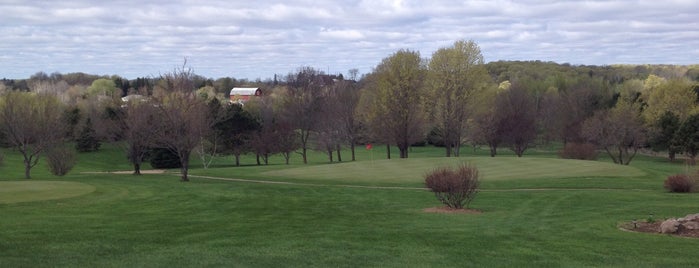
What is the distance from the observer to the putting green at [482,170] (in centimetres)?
3747

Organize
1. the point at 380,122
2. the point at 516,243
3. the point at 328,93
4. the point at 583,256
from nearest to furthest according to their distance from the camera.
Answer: the point at 583,256 < the point at 516,243 < the point at 380,122 < the point at 328,93

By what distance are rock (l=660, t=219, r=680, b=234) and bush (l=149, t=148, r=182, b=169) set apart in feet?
160

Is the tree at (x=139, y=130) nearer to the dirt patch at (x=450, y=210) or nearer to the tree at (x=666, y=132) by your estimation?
the dirt patch at (x=450, y=210)

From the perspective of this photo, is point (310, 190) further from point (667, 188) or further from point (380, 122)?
point (380, 122)

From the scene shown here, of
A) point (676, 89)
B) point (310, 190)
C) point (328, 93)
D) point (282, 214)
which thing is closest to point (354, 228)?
point (282, 214)

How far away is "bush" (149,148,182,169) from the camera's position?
A: 5872 cm

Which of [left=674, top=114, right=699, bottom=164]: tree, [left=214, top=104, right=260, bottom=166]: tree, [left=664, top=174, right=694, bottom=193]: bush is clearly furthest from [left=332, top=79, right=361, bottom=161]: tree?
[left=664, top=174, right=694, bottom=193]: bush

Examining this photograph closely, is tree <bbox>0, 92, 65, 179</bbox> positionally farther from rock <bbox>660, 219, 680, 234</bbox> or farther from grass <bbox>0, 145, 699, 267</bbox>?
rock <bbox>660, 219, 680, 234</bbox>

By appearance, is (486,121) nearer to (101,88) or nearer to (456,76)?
(456,76)

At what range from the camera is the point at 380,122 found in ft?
195

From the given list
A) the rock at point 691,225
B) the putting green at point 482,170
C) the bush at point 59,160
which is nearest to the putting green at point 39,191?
the bush at point 59,160

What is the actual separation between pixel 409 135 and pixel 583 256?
47.0 metres

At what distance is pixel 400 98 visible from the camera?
192 ft

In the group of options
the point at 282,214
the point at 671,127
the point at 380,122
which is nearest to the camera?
the point at 282,214
